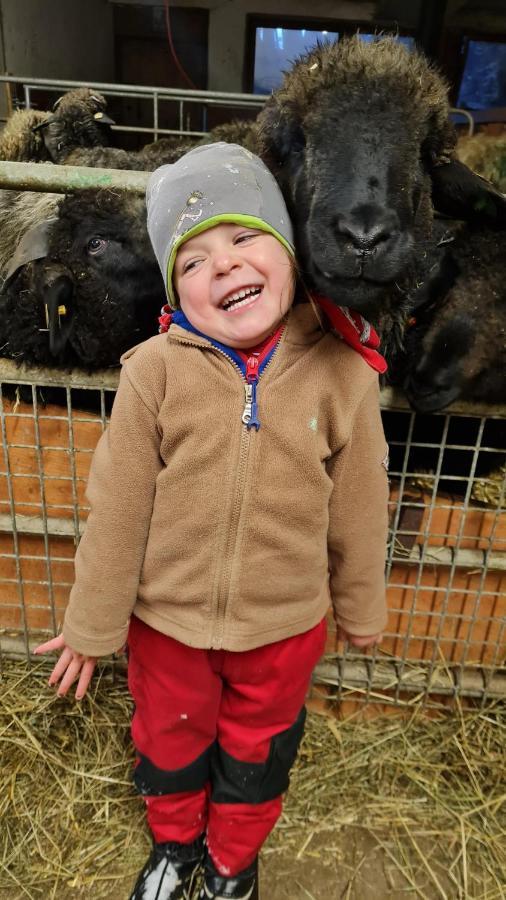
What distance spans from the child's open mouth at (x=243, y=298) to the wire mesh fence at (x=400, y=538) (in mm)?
726

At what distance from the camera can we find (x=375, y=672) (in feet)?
7.80

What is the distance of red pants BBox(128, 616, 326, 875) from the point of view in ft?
5.27

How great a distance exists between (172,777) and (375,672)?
92 centimetres

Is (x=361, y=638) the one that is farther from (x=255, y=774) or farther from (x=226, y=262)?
(x=226, y=262)

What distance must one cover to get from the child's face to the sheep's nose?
5.0 inches

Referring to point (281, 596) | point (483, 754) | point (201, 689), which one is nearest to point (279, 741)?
point (201, 689)

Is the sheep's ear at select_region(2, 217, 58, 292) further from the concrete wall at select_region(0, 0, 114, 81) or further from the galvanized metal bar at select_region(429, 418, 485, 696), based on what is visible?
the concrete wall at select_region(0, 0, 114, 81)

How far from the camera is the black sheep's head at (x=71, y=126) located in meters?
3.90

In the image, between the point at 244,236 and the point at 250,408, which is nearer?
the point at 244,236

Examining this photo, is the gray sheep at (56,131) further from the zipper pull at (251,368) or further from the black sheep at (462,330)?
the zipper pull at (251,368)

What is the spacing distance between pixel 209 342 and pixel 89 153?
9.60 ft

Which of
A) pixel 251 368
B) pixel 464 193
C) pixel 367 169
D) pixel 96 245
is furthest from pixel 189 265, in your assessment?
pixel 96 245

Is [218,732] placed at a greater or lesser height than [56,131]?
lesser

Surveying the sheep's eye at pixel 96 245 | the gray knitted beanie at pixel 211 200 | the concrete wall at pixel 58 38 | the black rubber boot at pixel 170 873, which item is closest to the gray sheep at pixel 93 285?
the sheep's eye at pixel 96 245
